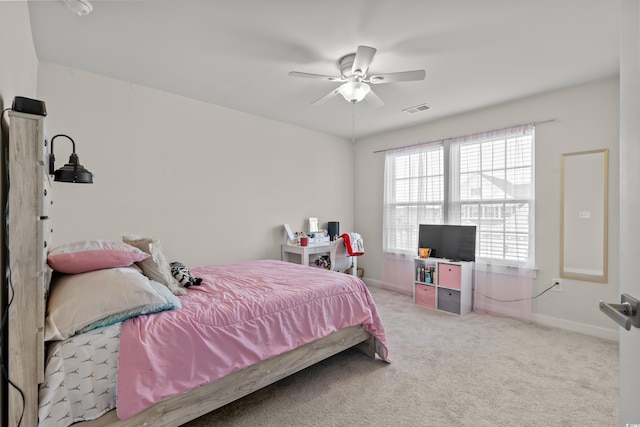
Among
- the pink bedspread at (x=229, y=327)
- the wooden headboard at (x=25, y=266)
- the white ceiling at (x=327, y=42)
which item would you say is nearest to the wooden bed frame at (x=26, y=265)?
the wooden headboard at (x=25, y=266)

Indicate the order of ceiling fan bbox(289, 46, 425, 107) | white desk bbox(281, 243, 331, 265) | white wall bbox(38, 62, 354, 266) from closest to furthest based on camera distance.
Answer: ceiling fan bbox(289, 46, 425, 107) → white wall bbox(38, 62, 354, 266) → white desk bbox(281, 243, 331, 265)

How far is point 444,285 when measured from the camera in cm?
377

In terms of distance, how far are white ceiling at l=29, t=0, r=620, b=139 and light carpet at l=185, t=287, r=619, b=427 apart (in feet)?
8.53

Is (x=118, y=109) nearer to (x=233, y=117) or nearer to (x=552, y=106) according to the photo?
(x=233, y=117)

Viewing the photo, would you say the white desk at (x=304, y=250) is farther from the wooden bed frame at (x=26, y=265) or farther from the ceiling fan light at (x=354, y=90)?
the wooden bed frame at (x=26, y=265)

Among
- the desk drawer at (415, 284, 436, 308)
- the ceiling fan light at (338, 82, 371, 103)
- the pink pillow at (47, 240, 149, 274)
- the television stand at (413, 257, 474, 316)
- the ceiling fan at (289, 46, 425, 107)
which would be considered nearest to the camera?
the pink pillow at (47, 240, 149, 274)

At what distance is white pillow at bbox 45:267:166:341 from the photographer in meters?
1.34

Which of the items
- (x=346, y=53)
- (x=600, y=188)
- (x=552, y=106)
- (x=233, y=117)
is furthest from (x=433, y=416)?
(x=233, y=117)

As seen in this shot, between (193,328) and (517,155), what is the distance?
12.6 ft

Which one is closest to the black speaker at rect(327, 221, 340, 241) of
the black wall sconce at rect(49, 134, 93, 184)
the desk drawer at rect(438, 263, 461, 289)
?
the desk drawer at rect(438, 263, 461, 289)

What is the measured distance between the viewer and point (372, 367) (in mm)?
2406

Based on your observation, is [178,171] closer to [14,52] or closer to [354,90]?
→ [14,52]

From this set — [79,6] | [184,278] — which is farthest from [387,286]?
[79,6]

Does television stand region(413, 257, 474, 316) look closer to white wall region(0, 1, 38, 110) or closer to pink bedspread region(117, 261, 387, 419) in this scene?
pink bedspread region(117, 261, 387, 419)
